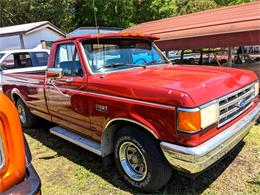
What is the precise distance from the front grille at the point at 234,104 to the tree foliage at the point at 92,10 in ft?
85.7

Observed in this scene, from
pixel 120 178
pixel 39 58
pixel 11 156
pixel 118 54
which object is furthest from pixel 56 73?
pixel 39 58

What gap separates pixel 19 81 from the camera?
6160 millimetres

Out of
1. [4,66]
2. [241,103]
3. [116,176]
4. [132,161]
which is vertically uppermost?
[4,66]

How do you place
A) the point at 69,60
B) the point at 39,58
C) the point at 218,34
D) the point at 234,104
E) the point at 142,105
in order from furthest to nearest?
the point at 39,58 → the point at 218,34 → the point at 69,60 → the point at 234,104 → the point at 142,105

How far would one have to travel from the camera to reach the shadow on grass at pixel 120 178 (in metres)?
3.70

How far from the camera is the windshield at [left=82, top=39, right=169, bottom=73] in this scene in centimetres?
414

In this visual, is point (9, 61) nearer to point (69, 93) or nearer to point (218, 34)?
point (69, 93)

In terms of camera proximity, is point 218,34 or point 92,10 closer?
point 218,34

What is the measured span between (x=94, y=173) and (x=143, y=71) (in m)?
1.72

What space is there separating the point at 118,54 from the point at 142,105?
57.4 inches

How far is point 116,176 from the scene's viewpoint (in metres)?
4.14

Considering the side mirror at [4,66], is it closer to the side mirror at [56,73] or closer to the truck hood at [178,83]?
the side mirror at [56,73]

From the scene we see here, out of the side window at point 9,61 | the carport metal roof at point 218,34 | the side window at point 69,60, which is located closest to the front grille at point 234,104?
the side window at point 69,60

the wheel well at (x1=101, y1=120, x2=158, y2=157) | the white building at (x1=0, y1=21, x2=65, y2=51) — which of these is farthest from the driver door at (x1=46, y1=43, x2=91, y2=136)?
the white building at (x1=0, y1=21, x2=65, y2=51)
